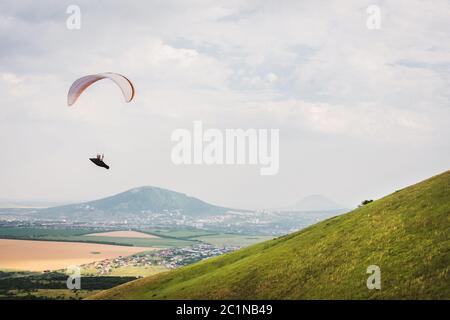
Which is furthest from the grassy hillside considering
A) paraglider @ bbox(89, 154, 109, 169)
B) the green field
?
the green field

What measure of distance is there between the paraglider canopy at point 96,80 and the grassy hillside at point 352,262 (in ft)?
74.7

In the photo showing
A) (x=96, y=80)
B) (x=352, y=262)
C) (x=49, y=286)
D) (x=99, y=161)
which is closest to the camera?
(x=99, y=161)

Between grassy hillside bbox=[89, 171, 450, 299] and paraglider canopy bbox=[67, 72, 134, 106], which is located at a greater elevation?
paraglider canopy bbox=[67, 72, 134, 106]

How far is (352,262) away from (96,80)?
3094cm

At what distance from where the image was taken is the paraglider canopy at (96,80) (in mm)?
45688

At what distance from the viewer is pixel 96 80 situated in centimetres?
4662

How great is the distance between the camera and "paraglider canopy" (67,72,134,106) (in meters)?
45.7

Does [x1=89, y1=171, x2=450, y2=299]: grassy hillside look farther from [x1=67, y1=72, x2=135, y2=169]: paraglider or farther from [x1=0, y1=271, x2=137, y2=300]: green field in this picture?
[x1=0, y1=271, x2=137, y2=300]: green field

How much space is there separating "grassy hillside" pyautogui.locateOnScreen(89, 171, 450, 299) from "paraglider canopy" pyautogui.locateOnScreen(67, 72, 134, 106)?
22.8 metres

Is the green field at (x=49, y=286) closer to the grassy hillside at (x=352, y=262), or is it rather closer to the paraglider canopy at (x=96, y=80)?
the grassy hillside at (x=352, y=262)

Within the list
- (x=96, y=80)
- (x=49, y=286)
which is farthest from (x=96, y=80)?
(x=49, y=286)

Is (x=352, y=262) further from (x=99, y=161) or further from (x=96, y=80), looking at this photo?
(x=96, y=80)

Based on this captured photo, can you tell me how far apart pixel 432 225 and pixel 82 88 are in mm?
37878
